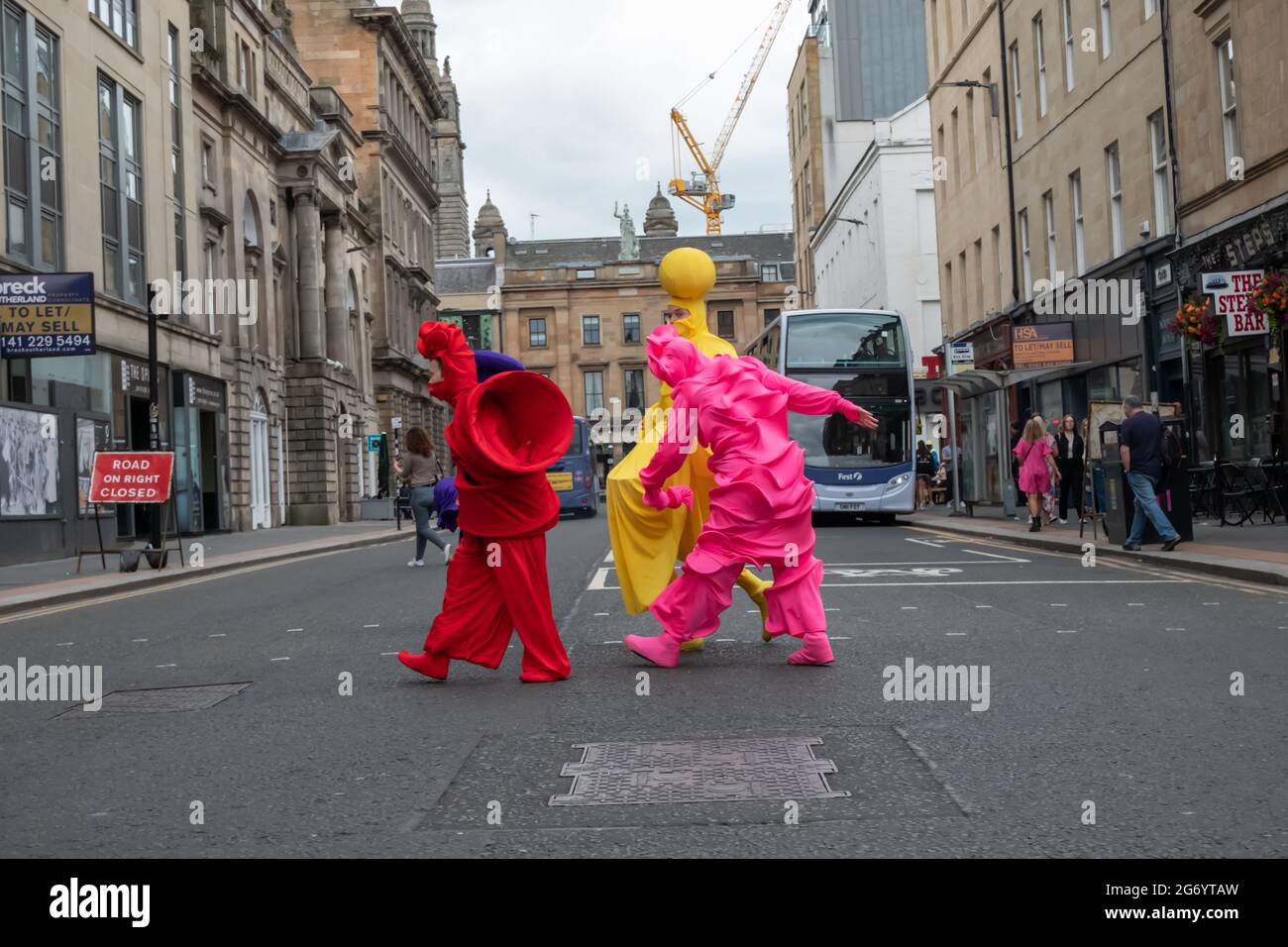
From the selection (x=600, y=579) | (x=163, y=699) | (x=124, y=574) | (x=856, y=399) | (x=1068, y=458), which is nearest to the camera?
(x=163, y=699)

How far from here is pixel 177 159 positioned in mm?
35188

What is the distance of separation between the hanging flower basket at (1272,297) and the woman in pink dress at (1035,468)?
375cm

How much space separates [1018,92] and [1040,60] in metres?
1.74

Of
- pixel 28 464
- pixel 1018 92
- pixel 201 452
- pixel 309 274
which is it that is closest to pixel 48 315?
pixel 28 464

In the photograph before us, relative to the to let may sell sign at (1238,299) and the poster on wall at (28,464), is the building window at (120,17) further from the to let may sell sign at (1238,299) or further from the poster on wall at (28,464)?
the to let may sell sign at (1238,299)

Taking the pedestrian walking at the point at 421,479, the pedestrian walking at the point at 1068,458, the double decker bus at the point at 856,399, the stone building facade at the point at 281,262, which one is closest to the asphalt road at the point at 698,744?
the pedestrian walking at the point at 421,479

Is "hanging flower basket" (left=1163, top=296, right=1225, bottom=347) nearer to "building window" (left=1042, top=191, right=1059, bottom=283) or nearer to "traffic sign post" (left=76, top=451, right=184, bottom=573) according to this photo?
"building window" (left=1042, top=191, right=1059, bottom=283)

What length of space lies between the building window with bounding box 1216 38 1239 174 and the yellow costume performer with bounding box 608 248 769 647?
15.8m

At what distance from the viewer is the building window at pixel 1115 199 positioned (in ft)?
89.1

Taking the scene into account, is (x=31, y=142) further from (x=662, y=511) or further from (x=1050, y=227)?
(x=662, y=511)

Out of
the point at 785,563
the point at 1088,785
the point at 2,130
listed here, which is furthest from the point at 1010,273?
the point at 1088,785

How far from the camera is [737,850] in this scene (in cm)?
408

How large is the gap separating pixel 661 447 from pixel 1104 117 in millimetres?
22643
